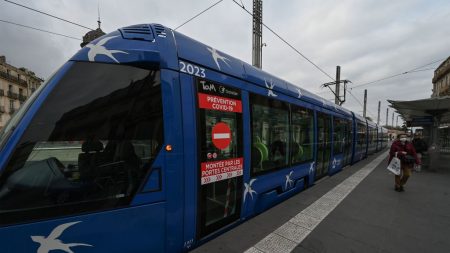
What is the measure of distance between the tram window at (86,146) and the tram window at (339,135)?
7.18 meters

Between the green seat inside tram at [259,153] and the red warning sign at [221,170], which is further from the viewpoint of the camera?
the green seat inside tram at [259,153]

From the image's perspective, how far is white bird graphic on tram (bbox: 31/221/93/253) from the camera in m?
1.65

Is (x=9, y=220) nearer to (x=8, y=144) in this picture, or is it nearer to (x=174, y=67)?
(x=8, y=144)

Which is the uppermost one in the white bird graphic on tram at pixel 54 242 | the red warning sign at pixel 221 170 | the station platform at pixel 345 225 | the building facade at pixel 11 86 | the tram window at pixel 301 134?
the building facade at pixel 11 86

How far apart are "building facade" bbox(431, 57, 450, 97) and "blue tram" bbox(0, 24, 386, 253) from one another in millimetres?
Answer: 50173

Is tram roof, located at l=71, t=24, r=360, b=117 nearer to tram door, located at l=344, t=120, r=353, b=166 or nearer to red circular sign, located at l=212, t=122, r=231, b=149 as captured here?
red circular sign, located at l=212, t=122, r=231, b=149

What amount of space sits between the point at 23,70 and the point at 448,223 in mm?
58826

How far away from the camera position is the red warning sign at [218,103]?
266 cm

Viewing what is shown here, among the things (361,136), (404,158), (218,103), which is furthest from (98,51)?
(361,136)

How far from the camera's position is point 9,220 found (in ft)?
5.16

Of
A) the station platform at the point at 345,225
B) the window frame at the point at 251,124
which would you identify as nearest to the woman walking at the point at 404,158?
the station platform at the point at 345,225

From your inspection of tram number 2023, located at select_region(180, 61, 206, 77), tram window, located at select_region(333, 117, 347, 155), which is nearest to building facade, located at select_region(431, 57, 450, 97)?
tram window, located at select_region(333, 117, 347, 155)

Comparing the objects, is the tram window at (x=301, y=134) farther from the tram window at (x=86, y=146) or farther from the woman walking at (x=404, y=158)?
the tram window at (x=86, y=146)

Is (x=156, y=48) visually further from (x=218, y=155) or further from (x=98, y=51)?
(x=218, y=155)
